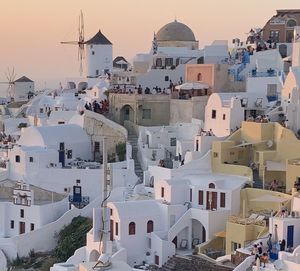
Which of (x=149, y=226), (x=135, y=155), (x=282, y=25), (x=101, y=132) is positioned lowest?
(x=149, y=226)

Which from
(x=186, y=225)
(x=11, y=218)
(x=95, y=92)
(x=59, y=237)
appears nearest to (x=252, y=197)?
(x=186, y=225)

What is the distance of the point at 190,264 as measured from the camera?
27.5m

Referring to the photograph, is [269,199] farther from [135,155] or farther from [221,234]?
[135,155]

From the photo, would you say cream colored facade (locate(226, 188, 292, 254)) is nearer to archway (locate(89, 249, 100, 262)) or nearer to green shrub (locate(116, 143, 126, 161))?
archway (locate(89, 249, 100, 262))

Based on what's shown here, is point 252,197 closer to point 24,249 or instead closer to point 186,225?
point 186,225

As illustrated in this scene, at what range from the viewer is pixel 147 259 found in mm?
28938

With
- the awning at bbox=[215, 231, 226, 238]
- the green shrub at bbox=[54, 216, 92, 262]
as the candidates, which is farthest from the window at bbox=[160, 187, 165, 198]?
the green shrub at bbox=[54, 216, 92, 262]

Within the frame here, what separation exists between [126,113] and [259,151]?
1091 centimetres

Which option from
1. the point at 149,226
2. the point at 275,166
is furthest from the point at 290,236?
the point at 149,226

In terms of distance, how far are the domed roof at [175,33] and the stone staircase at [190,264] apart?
87.7 ft

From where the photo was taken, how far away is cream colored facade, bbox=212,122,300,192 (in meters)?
30.7

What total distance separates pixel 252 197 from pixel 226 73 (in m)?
12.3

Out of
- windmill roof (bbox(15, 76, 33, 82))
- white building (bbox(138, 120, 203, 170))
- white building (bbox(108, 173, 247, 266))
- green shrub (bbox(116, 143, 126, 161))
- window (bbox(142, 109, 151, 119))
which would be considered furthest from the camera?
windmill roof (bbox(15, 76, 33, 82))

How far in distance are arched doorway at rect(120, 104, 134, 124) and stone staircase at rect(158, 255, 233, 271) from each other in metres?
13.2
